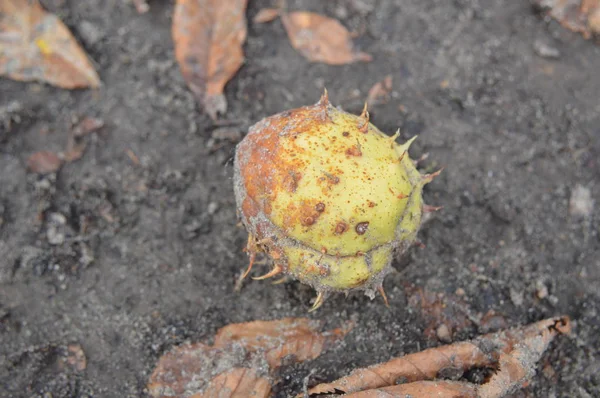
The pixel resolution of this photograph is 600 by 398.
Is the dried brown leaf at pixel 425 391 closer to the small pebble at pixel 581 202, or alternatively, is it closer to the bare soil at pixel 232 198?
the bare soil at pixel 232 198

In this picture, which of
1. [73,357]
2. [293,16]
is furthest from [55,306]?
[293,16]

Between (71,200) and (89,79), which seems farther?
(89,79)

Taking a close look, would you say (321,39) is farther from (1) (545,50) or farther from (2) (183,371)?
(2) (183,371)

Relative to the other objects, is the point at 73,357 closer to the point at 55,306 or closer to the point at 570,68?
the point at 55,306

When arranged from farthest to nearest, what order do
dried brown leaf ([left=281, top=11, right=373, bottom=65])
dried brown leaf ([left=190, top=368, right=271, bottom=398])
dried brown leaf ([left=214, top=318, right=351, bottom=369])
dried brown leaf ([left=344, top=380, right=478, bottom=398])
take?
dried brown leaf ([left=281, top=11, right=373, bottom=65]), dried brown leaf ([left=214, top=318, right=351, bottom=369]), dried brown leaf ([left=190, top=368, right=271, bottom=398]), dried brown leaf ([left=344, top=380, right=478, bottom=398])

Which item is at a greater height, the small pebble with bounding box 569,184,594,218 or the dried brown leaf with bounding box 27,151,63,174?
the small pebble with bounding box 569,184,594,218

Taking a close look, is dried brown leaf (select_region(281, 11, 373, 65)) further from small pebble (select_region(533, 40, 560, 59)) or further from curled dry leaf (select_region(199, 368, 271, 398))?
curled dry leaf (select_region(199, 368, 271, 398))

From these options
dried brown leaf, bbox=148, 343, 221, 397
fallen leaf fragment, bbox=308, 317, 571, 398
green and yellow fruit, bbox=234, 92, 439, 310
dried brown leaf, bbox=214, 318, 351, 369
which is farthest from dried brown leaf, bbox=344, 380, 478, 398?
dried brown leaf, bbox=148, 343, 221, 397

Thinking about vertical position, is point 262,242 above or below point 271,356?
above
